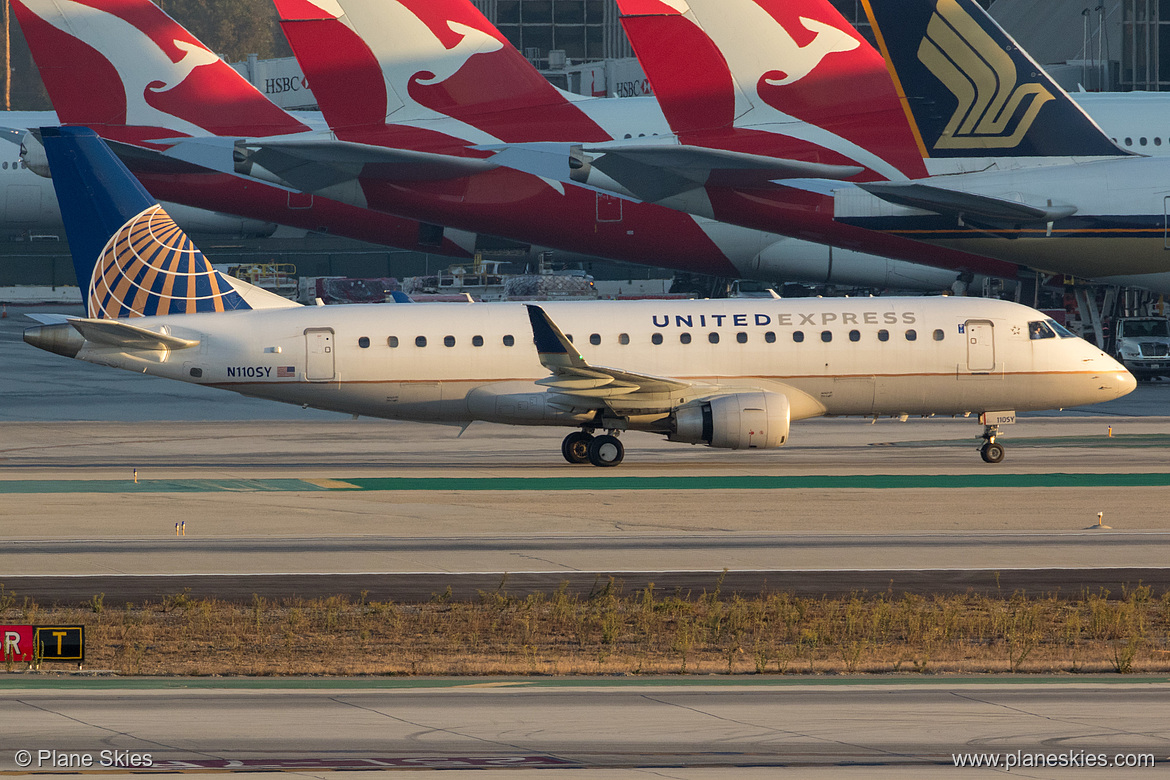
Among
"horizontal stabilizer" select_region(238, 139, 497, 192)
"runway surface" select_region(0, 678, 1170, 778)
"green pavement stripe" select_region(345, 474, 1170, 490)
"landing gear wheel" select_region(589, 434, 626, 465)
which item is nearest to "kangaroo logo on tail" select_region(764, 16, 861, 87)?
"horizontal stabilizer" select_region(238, 139, 497, 192)

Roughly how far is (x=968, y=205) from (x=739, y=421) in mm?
19030

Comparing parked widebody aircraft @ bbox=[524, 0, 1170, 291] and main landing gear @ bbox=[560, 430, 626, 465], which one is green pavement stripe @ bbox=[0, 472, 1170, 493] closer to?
main landing gear @ bbox=[560, 430, 626, 465]

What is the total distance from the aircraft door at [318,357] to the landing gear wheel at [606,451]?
629cm

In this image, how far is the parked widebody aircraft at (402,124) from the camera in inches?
2047

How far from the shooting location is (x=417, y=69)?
5225cm

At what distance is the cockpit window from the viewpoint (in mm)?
34562

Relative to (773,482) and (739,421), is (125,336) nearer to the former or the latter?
(739,421)

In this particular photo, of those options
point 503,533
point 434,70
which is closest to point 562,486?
point 503,533

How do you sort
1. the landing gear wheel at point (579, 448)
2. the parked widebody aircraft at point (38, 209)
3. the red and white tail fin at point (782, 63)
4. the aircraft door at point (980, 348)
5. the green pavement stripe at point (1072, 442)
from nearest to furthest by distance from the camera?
the aircraft door at point (980, 348), the landing gear wheel at point (579, 448), the green pavement stripe at point (1072, 442), the red and white tail fin at point (782, 63), the parked widebody aircraft at point (38, 209)

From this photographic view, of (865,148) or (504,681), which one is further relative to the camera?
(865,148)

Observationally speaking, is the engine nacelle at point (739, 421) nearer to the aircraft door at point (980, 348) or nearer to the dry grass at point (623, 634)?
the aircraft door at point (980, 348)

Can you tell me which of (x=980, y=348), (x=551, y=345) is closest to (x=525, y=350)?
(x=551, y=345)

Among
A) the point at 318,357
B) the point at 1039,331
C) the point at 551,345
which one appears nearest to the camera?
the point at 551,345

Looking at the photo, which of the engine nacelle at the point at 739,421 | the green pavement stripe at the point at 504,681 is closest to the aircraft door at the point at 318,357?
the engine nacelle at the point at 739,421
